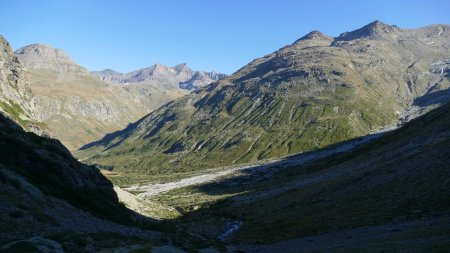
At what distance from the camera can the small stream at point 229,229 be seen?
312ft

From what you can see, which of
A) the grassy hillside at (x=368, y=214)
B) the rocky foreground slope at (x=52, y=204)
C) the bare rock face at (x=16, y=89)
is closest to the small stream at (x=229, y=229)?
the grassy hillside at (x=368, y=214)

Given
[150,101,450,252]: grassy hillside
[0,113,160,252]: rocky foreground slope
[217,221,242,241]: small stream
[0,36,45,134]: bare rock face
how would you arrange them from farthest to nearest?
[0,36,45,134]: bare rock face → [217,221,242,241]: small stream → [150,101,450,252]: grassy hillside → [0,113,160,252]: rocky foreground slope

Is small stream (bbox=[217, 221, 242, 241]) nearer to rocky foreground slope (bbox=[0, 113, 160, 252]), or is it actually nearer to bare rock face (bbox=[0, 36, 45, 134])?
rocky foreground slope (bbox=[0, 113, 160, 252])

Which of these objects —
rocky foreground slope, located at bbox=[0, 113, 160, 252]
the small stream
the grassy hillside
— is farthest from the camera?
the small stream

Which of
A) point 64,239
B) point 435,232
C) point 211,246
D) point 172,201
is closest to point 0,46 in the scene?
point 172,201

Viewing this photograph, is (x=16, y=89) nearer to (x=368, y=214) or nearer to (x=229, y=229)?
(x=229, y=229)

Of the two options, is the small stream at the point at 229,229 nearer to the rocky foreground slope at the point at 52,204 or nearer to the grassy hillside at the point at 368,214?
the grassy hillside at the point at 368,214

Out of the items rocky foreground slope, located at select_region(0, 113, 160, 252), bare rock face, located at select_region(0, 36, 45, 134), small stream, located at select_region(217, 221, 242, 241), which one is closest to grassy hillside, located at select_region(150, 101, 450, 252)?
small stream, located at select_region(217, 221, 242, 241)

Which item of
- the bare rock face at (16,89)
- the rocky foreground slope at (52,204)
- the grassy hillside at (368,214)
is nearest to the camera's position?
the rocky foreground slope at (52,204)

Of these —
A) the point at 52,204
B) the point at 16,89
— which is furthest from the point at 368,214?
the point at 16,89

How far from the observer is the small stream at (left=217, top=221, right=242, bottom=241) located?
312 feet

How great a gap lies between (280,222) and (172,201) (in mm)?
103588

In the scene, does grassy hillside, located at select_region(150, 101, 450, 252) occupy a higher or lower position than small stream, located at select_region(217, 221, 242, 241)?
higher

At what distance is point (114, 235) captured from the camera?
57.9 m
